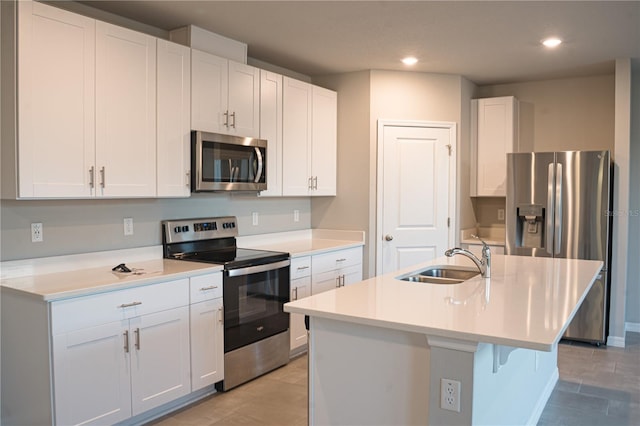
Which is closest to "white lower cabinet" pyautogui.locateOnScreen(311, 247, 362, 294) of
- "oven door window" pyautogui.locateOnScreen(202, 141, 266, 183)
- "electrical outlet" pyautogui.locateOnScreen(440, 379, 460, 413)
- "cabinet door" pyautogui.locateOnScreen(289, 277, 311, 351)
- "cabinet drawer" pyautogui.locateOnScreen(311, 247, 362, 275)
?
"cabinet drawer" pyautogui.locateOnScreen(311, 247, 362, 275)

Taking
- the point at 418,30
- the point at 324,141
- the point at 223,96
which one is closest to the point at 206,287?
the point at 223,96

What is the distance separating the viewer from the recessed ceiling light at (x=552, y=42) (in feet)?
12.8

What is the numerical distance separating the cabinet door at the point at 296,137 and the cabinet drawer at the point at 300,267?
653 millimetres

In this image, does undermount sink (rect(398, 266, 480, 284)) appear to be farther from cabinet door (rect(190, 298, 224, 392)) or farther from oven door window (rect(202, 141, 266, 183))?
oven door window (rect(202, 141, 266, 183))

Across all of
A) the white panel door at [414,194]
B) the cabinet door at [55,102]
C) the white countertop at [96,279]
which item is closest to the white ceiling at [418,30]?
the cabinet door at [55,102]

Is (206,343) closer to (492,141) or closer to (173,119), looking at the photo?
(173,119)

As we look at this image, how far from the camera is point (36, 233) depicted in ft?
9.56

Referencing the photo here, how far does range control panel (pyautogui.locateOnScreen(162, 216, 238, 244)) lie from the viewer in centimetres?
363

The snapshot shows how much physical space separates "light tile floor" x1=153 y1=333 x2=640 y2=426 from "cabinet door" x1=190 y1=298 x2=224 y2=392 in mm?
173

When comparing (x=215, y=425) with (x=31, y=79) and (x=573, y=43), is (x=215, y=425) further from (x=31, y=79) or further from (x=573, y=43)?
(x=573, y=43)

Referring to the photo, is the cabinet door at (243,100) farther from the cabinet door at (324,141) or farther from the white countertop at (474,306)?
the white countertop at (474,306)

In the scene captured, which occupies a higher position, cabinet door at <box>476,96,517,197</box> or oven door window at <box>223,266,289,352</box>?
cabinet door at <box>476,96,517,197</box>

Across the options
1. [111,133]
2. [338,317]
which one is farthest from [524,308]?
[111,133]

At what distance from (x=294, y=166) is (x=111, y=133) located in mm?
1822
